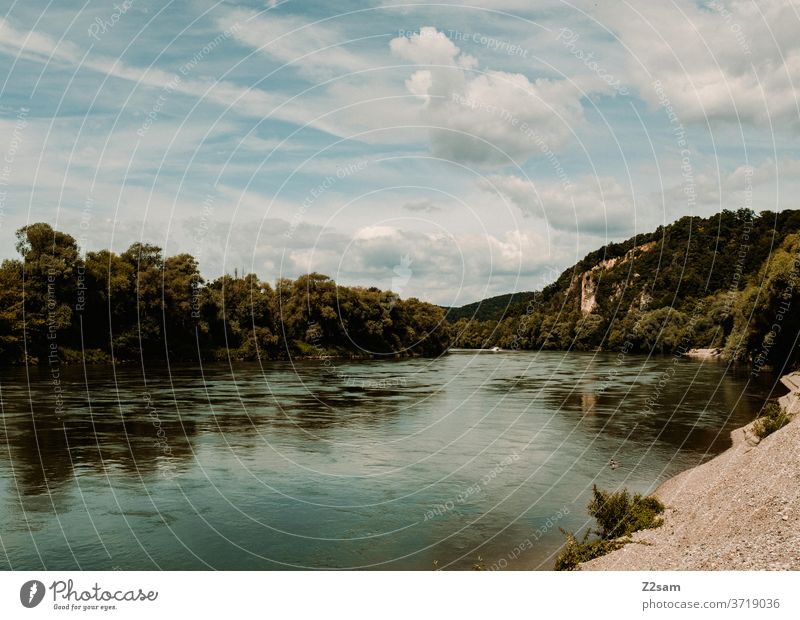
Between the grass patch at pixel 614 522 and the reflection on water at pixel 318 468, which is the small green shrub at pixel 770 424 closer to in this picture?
the reflection on water at pixel 318 468

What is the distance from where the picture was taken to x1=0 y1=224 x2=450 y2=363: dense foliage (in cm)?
7212

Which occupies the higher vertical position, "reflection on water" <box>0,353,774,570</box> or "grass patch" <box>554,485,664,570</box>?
"grass patch" <box>554,485,664,570</box>

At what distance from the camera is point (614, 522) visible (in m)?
16.8

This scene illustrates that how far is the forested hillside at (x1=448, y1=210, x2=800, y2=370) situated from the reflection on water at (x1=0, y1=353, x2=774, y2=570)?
9867mm

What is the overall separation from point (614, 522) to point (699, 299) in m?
121

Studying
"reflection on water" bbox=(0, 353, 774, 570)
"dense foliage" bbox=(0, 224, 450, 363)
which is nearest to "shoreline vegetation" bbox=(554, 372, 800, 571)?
"reflection on water" bbox=(0, 353, 774, 570)

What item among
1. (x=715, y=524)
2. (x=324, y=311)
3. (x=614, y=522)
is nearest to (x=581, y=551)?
(x=614, y=522)

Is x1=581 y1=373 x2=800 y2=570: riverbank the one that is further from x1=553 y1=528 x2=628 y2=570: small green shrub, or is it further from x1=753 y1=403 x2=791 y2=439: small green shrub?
x1=753 y1=403 x2=791 y2=439: small green shrub

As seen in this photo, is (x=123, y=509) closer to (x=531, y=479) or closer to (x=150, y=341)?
(x=531, y=479)

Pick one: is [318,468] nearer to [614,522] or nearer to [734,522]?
[614,522]

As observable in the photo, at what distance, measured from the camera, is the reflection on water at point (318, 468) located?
56.2ft

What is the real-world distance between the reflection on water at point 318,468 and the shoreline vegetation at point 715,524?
166cm

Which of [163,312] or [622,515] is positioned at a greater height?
[163,312]
